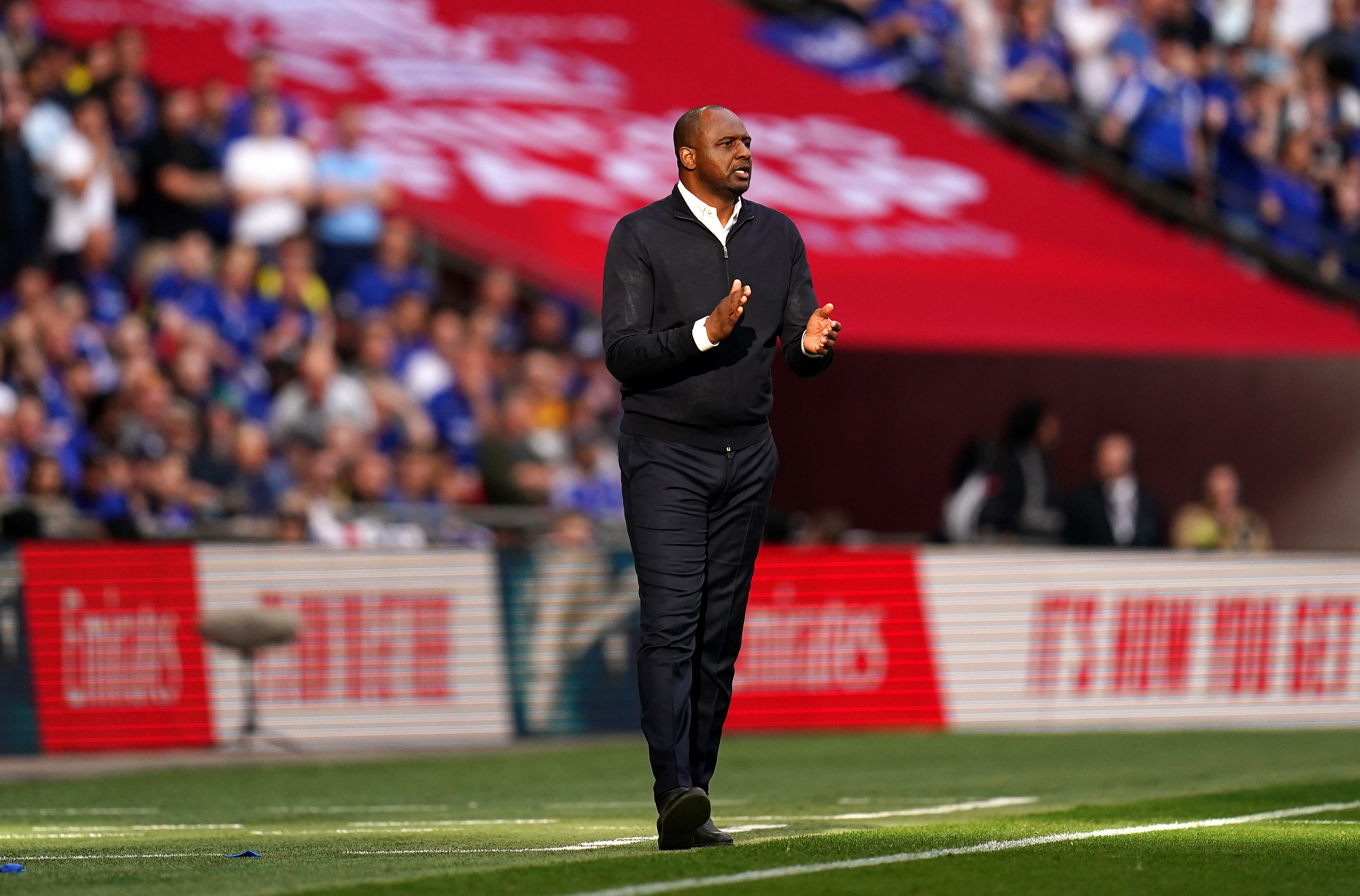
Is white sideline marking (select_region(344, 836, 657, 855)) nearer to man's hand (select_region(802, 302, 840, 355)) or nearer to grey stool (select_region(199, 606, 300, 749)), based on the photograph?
man's hand (select_region(802, 302, 840, 355))

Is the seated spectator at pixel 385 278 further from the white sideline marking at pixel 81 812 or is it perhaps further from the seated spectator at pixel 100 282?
the white sideline marking at pixel 81 812

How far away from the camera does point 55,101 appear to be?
16531 mm

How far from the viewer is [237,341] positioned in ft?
53.5

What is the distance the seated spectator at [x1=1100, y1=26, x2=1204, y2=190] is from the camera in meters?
21.0

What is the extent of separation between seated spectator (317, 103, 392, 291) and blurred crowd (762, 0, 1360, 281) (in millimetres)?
5349

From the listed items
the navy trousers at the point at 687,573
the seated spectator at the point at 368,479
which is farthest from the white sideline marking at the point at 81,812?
the seated spectator at the point at 368,479

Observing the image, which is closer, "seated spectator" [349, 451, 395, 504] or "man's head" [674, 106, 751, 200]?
"man's head" [674, 106, 751, 200]

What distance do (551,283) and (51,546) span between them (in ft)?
22.3

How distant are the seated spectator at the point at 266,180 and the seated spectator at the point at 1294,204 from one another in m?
8.60

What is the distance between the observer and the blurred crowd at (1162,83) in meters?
21.0

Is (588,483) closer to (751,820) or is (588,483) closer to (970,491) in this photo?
(970,491)

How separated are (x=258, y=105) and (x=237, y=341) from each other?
209 centimetres

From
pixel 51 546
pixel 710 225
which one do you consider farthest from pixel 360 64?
pixel 710 225

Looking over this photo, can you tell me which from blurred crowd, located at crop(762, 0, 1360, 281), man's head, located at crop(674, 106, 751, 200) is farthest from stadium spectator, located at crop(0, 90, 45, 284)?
man's head, located at crop(674, 106, 751, 200)
